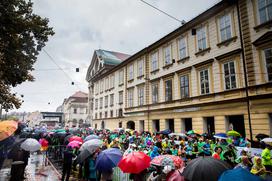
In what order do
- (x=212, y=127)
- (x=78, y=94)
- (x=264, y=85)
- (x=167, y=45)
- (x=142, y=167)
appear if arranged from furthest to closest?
(x=78, y=94), (x=167, y=45), (x=212, y=127), (x=264, y=85), (x=142, y=167)

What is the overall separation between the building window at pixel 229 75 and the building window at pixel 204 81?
182 centimetres

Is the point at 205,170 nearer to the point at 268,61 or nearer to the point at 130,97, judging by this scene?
the point at 268,61

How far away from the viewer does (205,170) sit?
386 centimetres

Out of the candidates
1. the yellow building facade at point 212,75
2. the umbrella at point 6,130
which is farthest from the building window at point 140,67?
the umbrella at point 6,130

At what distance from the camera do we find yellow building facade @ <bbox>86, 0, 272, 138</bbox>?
45.4 feet

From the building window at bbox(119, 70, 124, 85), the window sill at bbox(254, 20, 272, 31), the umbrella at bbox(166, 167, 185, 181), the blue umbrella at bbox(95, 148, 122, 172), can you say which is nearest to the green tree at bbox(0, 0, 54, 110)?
the blue umbrella at bbox(95, 148, 122, 172)

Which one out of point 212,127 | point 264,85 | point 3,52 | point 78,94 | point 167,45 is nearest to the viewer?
point 3,52

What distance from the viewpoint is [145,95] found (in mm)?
26312

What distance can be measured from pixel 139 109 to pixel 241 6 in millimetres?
17579

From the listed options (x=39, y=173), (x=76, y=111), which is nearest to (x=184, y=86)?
(x=39, y=173)

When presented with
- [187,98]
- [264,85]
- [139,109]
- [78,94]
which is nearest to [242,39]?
[264,85]

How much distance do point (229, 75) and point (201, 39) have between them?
200 inches

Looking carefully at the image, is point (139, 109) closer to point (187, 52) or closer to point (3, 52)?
point (187, 52)

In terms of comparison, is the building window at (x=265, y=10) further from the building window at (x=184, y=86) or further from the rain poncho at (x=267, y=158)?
the rain poncho at (x=267, y=158)
